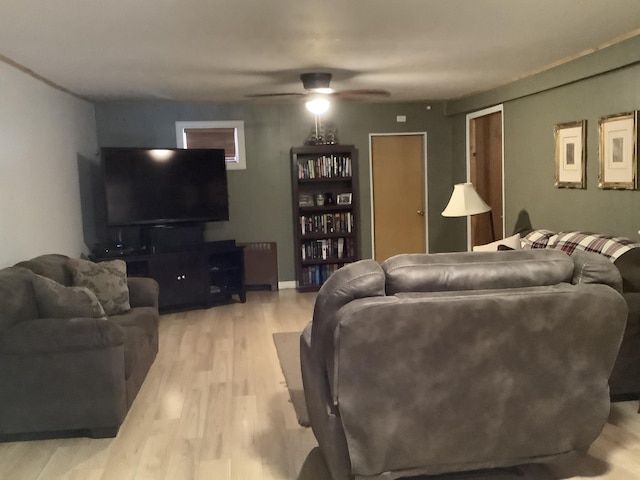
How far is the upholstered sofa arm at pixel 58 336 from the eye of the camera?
3064 mm

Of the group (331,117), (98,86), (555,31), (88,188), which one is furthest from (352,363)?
(331,117)

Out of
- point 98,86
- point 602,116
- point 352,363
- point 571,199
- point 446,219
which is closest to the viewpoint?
point 352,363

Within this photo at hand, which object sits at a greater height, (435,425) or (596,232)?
(596,232)

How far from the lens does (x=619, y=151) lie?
4289 mm

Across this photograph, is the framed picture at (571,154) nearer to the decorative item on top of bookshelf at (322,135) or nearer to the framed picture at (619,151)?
the framed picture at (619,151)

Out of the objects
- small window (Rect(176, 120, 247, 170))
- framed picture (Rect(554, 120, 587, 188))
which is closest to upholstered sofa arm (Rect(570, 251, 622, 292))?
framed picture (Rect(554, 120, 587, 188))

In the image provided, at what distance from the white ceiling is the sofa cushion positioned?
4.63ft

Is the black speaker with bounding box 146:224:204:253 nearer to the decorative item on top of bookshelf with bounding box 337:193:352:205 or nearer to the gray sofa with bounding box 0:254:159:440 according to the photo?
the decorative item on top of bookshelf with bounding box 337:193:352:205

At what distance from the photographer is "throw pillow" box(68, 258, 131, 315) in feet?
13.7

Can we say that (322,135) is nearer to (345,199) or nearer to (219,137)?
(345,199)

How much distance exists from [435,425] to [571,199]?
327 centimetres

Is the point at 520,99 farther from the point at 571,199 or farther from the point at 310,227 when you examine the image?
the point at 310,227

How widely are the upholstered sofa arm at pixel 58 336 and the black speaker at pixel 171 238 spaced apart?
2.91m

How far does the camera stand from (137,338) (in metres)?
3.71
